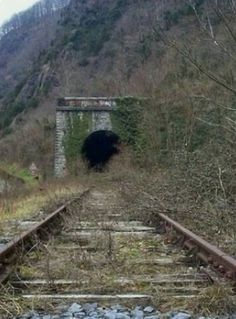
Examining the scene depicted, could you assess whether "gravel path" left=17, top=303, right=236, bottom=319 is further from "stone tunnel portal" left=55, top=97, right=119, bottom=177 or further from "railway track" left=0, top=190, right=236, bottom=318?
"stone tunnel portal" left=55, top=97, right=119, bottom=177

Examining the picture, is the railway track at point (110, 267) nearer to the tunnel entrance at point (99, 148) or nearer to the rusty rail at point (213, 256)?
the rusty rail at point (213, 256)

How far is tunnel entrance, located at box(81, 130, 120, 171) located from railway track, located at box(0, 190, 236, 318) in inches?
969

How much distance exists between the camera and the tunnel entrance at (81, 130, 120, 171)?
32875mm

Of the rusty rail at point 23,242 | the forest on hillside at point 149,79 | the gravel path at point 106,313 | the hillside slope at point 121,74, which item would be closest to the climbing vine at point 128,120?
the forest on hillside at point 149,79

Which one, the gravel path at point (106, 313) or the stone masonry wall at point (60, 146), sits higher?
the stone masonry wall at point (60, 146)

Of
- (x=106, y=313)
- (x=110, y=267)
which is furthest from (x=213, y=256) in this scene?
(x=106, y=313)

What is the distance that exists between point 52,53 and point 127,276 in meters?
82.2

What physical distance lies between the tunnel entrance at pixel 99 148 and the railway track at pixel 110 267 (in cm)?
2461

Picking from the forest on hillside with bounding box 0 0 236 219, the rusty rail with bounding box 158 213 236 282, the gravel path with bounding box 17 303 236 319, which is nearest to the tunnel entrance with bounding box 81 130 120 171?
the forest on hillside with bounding box 0 0 236 219

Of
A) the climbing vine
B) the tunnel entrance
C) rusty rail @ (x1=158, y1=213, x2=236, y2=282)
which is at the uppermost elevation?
the climbing vine

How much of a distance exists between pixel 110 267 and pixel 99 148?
99.5 feet

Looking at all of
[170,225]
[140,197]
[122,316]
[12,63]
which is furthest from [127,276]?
[12,63]

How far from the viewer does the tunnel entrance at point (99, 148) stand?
108 ft

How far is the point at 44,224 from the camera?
318 inches
